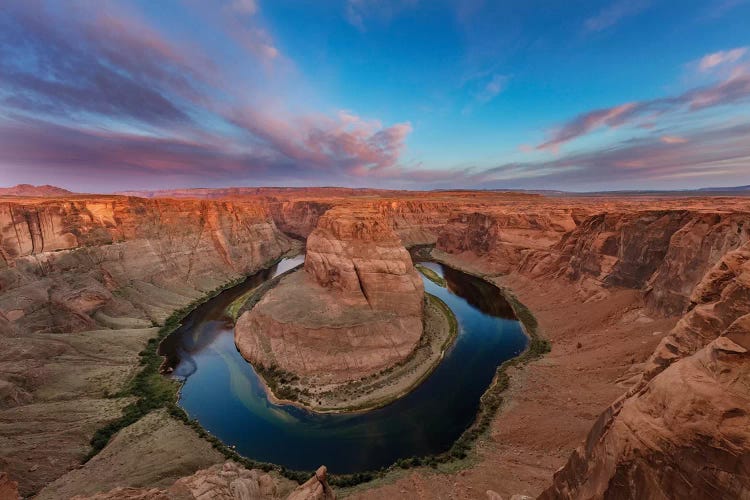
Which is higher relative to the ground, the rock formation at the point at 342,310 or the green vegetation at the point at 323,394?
the rock formation at the point at 342,310

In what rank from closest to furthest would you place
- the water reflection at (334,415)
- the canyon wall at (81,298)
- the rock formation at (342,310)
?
1. the canyon wall at (81,298)
2. the water reflection at (334,415)
3. the rock formation at (342,310)

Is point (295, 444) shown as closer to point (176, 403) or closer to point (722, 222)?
point (176, 403)

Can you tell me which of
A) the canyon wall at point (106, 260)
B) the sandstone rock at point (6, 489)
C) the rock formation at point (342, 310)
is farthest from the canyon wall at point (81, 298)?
the rock formation at point (342, 310)

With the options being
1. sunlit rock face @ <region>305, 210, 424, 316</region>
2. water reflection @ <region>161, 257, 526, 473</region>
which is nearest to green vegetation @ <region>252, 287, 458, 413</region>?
water reflection @ <region>161, 257, 526, 473</region>

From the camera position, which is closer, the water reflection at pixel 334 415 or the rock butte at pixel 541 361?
the rock butte at pixel 541 361

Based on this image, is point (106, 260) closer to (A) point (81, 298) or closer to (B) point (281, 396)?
(A) point (81, 298)

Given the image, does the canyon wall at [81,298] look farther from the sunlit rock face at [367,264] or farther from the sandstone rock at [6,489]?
the sunlit rock face at [367,264]

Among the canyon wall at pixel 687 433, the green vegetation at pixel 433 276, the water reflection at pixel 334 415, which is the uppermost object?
the canyon wall at pixel 687 433
